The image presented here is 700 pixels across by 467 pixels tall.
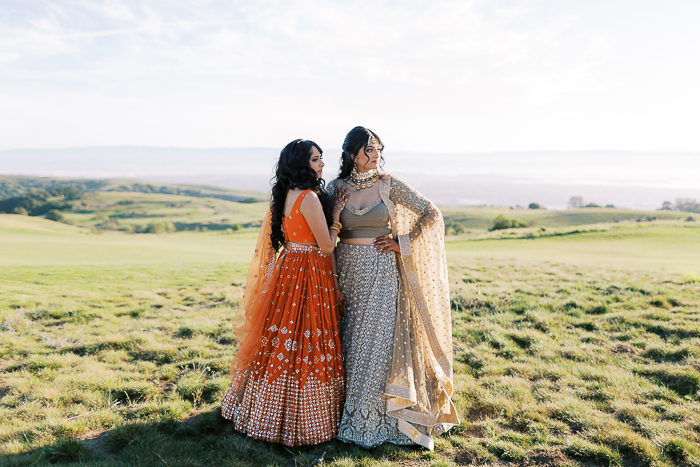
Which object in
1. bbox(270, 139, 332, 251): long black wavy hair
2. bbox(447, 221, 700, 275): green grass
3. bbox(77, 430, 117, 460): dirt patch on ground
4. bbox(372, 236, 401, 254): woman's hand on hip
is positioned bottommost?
bbox(77, 430, 117, 460): dirt patch on ground

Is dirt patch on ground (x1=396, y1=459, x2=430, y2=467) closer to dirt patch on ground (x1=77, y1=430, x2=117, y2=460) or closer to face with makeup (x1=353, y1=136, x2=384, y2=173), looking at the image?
dirt patch on ground (x1=77, y1=430, x2=117, y2=460)

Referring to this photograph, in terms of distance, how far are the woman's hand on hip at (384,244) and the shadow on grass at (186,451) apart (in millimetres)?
1710

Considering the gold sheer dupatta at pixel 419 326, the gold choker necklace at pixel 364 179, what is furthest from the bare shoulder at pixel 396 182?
the gold choker necklace at pixel 364 179

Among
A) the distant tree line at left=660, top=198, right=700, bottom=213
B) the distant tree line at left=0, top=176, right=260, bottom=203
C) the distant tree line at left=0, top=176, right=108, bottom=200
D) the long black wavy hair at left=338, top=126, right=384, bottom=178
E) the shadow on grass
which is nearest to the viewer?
the shadow on grass

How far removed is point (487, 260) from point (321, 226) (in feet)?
31.8

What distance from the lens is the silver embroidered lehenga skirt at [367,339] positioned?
348 cm

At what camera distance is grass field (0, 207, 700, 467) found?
324cm

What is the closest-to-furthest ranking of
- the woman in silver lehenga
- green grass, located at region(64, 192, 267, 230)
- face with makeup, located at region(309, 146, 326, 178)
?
the woman in silver lehenga → face with makeup, located at region(309, 146, 326, 178) → green grass, located at region(64, 192, 267, 230)

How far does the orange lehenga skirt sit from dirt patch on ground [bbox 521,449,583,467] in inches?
62.5

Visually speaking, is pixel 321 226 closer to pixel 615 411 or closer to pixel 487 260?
pixel 615 411

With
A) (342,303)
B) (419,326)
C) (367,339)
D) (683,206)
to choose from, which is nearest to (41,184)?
(342,303)

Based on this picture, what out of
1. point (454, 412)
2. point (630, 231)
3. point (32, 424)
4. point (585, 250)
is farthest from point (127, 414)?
point (630, 231)

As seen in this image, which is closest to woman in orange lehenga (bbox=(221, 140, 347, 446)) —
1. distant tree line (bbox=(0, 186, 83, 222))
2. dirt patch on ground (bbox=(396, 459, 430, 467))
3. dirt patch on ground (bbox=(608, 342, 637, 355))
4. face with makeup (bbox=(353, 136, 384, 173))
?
face with makeup (bbox=(353, 136, 384, 173))

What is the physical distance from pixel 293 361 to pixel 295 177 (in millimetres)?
1615
